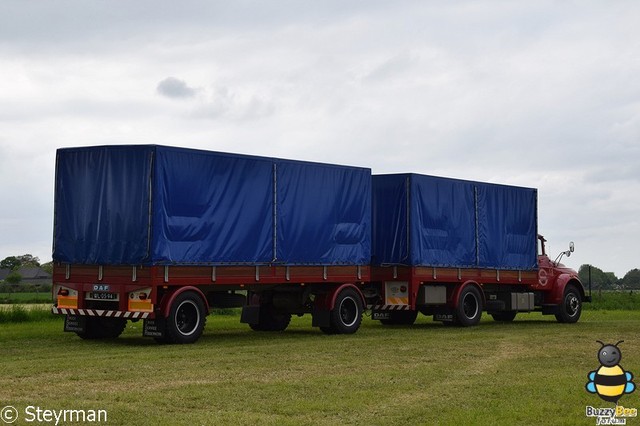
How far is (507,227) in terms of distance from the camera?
28.3 metres

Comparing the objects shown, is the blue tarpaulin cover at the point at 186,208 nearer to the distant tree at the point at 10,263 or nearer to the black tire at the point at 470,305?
the black tire at the point at 470,305

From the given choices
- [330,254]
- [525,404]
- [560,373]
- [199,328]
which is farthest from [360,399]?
[330,254]

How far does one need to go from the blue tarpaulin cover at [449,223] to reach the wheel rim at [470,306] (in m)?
0.92

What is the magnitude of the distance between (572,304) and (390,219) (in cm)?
776

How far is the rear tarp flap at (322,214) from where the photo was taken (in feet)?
70.9

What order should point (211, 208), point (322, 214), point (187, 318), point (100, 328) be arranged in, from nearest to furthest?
point (187, 318), point (211, 208), point (100, 328), point (322, 214)

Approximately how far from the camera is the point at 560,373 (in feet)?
47.5

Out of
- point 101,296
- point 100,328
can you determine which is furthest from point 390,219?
point 101,296

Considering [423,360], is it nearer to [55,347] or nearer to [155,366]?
[155,366]

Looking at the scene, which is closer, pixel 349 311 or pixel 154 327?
pixel 154 327

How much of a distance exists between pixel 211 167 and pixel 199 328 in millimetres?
3376

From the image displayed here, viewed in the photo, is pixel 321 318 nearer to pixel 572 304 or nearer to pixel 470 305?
pixel 470 305

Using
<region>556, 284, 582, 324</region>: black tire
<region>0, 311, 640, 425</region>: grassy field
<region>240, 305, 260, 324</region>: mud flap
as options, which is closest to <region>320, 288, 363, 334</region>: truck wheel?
<region>0, 311, 640, 425</region>: grassy field

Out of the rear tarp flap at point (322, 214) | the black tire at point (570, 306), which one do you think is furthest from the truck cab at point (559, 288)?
the rear tarp flap at point (322, 214)
